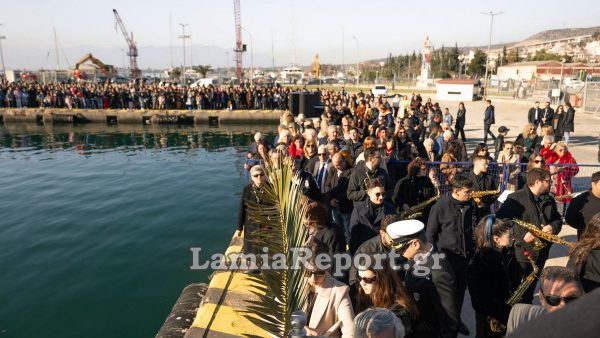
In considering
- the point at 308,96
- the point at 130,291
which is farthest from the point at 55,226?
the point at 308,96

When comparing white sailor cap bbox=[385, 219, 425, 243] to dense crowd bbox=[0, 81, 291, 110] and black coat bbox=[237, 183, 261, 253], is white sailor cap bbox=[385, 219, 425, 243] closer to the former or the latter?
black coat bbox=[237, 183, 261, 253]

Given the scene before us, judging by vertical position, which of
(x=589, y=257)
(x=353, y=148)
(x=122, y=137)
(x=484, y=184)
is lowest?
(x=122, y=137)

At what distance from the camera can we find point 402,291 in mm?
2906

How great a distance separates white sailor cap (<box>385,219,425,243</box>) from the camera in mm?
3240

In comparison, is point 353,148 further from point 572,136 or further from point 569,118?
point 572,136

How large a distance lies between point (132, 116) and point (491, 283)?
95.0ft

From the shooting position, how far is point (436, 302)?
9.97 feet

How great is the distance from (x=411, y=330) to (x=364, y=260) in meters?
0.62

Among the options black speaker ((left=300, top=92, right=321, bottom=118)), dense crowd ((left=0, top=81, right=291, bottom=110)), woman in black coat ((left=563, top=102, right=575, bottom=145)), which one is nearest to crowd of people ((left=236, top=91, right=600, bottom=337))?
woman in black coat ((left=563, top=102, right=575, bottom=145))

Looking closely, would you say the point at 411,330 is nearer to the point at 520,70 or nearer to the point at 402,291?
the point at 402,291

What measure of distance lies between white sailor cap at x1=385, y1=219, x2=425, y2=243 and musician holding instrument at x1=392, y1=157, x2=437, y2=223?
7.78ft

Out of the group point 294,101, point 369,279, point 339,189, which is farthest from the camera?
point 294,101

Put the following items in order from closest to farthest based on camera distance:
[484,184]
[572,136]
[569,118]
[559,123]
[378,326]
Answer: [378,326] < [484,184] < [569,118] < [559,123] < [572,136]

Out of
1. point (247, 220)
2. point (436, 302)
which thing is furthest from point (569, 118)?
point (436, 302)
